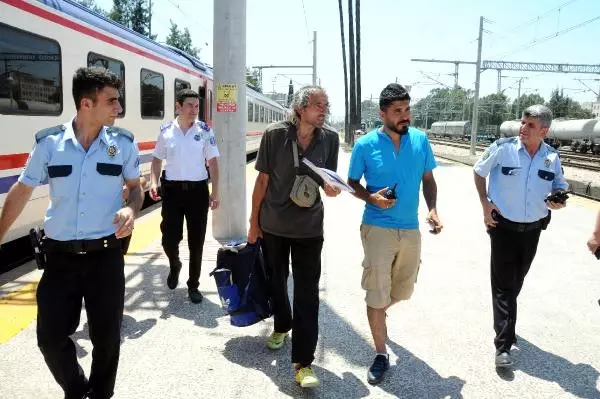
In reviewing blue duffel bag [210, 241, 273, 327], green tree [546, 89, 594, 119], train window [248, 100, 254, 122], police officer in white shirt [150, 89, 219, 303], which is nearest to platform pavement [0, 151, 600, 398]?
blue duffel bag [210, 241, 273, 327]

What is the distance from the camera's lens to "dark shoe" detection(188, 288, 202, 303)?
180 inches

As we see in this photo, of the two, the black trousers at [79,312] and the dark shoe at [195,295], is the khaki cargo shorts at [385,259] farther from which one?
the dark shoe at [195,295]

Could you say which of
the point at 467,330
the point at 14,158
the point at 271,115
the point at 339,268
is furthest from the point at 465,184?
the point at 271,115

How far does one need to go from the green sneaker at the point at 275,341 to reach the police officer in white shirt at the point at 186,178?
3.57 feet

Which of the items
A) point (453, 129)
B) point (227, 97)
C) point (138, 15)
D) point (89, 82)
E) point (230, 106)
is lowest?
point (89, 82)

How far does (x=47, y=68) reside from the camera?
6.02 metres

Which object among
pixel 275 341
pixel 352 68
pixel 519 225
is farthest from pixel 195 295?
pixel 352 68

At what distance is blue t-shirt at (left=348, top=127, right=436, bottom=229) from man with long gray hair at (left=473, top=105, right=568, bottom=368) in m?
0.68

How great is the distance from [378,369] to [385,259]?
2.29ft

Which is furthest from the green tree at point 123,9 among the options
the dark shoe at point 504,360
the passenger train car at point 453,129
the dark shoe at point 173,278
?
the dark shoe at point 504,360

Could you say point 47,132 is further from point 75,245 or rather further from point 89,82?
point 75,245

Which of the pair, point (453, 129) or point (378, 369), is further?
point (453, 129)

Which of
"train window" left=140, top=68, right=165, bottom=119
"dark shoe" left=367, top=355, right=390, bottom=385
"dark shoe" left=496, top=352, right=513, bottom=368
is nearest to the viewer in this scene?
"dark shoe" left=367, top=355, right=390, bottom=385

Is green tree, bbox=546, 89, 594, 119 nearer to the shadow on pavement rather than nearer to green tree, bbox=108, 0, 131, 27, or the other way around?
green tree, bbox=108, 0, 131, 27
